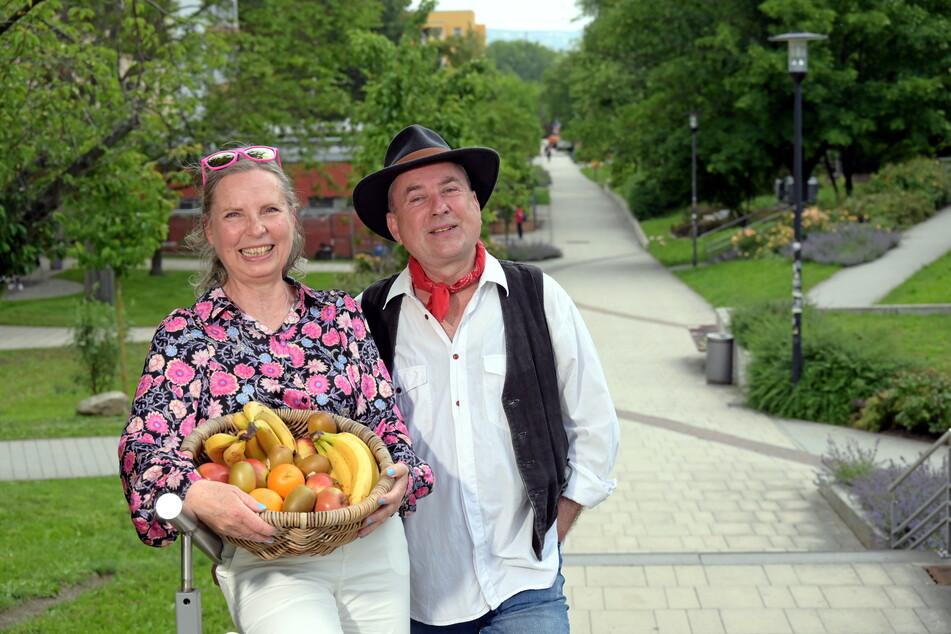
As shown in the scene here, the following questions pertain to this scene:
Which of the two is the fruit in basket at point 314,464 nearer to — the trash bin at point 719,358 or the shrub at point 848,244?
A: the trash bin at point 719,358

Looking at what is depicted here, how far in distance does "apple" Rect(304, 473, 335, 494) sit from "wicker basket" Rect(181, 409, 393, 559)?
0.11 metres

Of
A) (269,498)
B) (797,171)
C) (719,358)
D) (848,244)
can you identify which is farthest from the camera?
(848,244)

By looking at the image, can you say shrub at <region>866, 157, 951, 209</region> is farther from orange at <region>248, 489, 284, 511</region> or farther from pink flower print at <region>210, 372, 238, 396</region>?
orange at <region>248, 489, 284, 511</region>

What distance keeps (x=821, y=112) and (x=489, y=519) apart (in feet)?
96.7

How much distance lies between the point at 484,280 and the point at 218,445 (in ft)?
3.28

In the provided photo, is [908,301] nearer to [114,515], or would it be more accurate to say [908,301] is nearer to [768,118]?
[768,118]

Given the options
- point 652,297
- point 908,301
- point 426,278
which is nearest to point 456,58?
point 652,297

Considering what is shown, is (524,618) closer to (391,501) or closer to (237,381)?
(391,501)

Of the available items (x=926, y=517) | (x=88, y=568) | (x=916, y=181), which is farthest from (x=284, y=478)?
(x=916, y=181)

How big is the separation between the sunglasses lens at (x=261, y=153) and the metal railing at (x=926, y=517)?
5166 millimetres

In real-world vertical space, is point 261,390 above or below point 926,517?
above

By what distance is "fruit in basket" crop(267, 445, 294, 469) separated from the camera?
8.96 ft

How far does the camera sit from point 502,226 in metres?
50.2

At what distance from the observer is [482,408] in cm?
331
